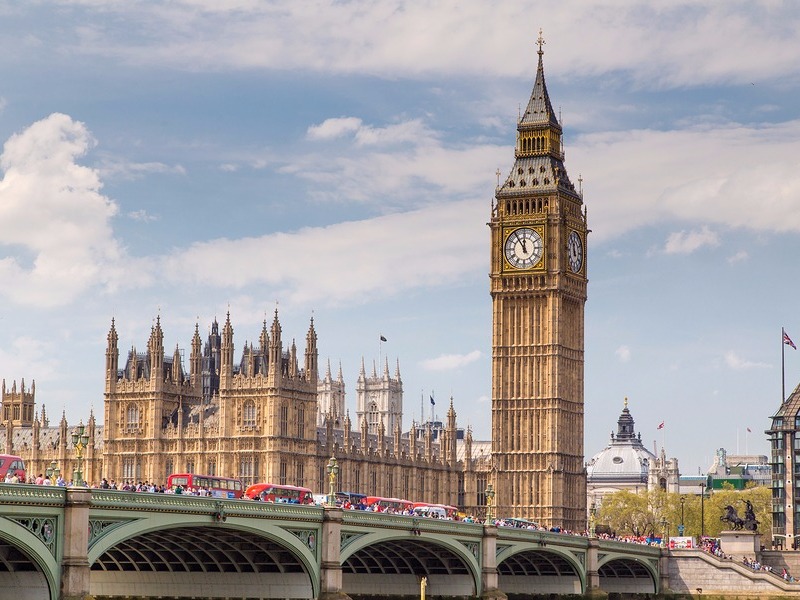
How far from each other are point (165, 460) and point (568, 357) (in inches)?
1745

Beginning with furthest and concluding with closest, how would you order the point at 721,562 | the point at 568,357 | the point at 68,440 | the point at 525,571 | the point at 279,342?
1. the point at 568,357
2. the point at 68,440
3. the point at 279,342
4. the point at 721,562
5. the point at 525,571

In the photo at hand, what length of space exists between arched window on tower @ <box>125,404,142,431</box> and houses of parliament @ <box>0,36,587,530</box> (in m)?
0.13

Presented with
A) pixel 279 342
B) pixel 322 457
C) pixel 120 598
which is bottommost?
pixel 120 598

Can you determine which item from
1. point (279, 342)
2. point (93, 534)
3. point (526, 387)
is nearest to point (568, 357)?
point (526, 387)

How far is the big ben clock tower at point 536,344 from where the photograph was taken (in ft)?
542

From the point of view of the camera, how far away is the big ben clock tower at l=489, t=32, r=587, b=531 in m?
165

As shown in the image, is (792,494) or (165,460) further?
(792,494)

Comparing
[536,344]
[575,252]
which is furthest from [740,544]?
[575,252]

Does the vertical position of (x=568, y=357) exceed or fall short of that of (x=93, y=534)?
it exceeds it

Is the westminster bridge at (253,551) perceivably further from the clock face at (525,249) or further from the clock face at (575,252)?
the clock face at (575,252)

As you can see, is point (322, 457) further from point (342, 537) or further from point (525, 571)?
point (342, 537)

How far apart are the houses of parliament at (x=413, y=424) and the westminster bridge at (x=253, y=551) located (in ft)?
110

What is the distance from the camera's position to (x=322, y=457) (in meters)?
147

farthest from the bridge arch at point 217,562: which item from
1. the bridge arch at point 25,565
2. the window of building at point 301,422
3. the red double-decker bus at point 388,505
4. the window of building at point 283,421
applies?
the window of building at point 301,422
